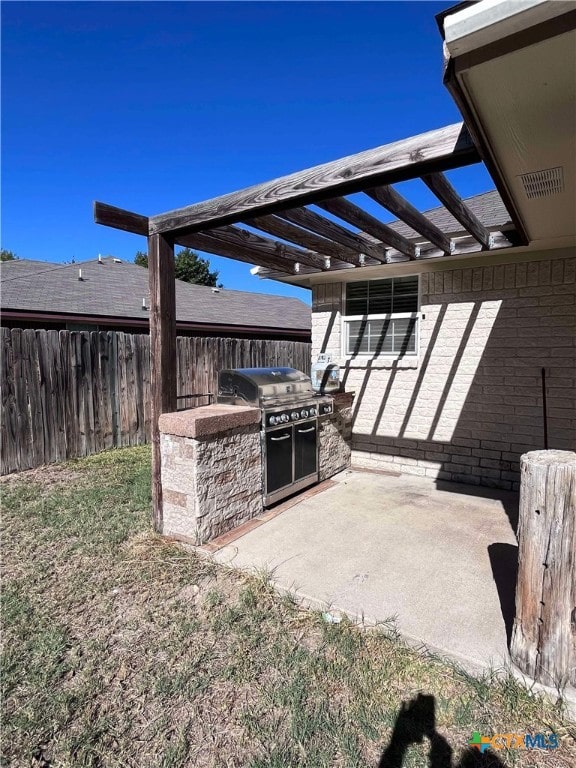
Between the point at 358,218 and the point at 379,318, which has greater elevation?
the point at 358,218

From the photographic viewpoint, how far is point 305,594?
115 inches

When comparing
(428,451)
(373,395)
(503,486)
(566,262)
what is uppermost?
(566,262)

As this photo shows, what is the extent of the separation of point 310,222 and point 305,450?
8.87 ft

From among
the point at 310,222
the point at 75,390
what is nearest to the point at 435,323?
the point at 310,222

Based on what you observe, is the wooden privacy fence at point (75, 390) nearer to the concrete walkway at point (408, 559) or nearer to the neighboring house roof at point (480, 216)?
the concrete walkway at point (408, 559)

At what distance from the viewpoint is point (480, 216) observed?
17.5ft

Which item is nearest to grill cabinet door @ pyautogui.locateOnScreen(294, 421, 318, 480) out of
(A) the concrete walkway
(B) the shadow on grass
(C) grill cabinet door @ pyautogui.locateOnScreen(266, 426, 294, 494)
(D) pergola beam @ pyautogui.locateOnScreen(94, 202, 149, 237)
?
(C) grill cabinet door @ pyautogui.locateOnScreen(266, 426, 294, 494)

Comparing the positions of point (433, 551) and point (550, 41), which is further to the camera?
point (433, 551)

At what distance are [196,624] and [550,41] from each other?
349 centimetres

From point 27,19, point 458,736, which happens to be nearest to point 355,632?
point 458,736

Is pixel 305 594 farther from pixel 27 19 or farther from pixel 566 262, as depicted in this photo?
pixel 27 19

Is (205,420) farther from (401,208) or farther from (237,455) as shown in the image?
(401,208)

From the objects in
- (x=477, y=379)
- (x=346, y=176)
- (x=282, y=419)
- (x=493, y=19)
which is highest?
(x=493, y=19)

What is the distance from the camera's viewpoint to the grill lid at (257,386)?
4.41 metres
